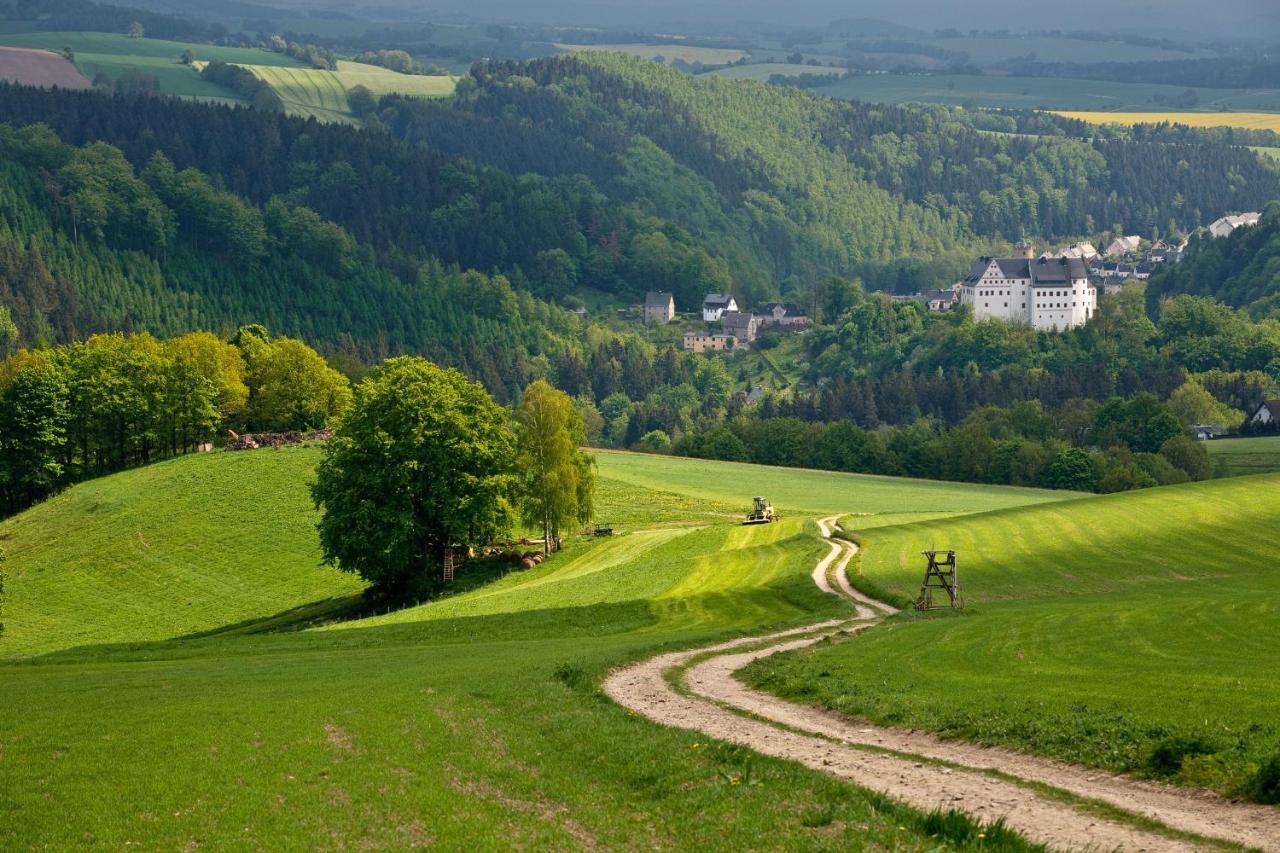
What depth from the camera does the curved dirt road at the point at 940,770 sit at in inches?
910

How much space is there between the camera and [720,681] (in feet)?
128

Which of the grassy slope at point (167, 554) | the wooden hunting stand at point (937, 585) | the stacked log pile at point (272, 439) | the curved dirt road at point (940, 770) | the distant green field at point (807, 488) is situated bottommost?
the distant green field at point (807, 488)

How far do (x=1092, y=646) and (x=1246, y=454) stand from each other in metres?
141

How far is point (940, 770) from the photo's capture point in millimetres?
27344

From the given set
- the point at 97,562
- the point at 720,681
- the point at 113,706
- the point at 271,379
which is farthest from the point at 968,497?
the point at 113,706

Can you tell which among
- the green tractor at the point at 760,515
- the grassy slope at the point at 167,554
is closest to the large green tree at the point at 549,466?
the green tractor at the point at 760,515

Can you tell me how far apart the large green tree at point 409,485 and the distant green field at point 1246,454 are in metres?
98.3

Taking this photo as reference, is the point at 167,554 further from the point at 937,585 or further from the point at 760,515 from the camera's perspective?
the point at 937,585

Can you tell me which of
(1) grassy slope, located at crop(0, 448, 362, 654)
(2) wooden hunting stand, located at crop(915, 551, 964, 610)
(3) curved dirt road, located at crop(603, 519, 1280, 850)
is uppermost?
(3) curved dirt road, located at crop(603, 519, 1280, 850)

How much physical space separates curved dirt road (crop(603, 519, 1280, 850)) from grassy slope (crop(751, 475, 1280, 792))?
653 millimetres

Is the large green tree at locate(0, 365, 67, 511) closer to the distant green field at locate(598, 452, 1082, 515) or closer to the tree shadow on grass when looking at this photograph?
the distant green field at locate(598, 452, 1082, 515)

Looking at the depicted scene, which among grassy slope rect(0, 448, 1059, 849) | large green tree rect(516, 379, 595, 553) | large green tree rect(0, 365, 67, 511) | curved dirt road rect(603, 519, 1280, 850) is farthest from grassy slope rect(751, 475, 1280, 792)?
large green tree rect(0, 365, 67, 511)

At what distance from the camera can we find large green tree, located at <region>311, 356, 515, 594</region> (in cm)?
7825

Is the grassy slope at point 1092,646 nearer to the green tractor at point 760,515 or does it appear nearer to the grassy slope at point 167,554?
the green tractor at point 760,515
